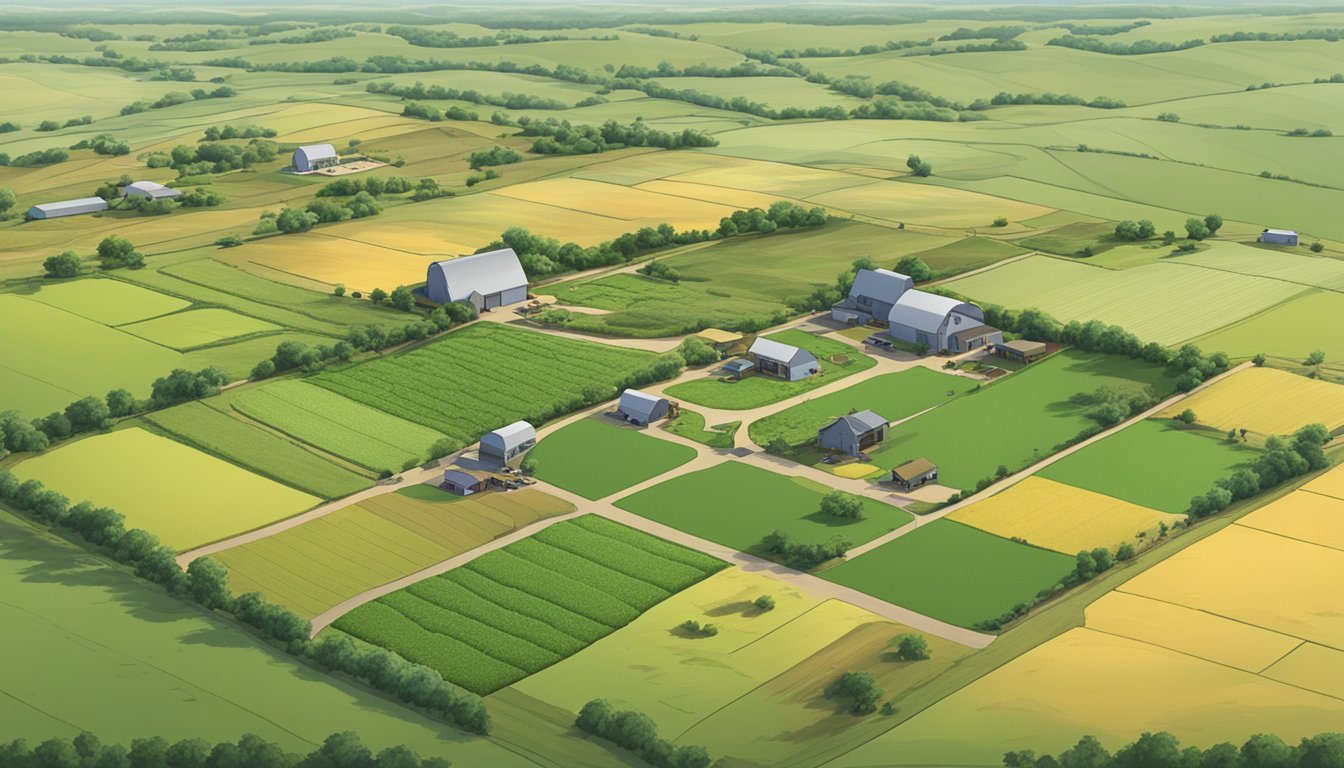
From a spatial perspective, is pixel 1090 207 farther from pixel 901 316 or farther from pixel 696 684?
pixel 696 684

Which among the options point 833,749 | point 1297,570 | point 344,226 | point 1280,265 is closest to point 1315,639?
point 1297,570

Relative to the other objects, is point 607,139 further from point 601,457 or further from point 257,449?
point 257,449

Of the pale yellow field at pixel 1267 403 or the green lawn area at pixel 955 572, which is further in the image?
the pale yellow field at pixel 1267 403

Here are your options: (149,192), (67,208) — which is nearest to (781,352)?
(149,192)

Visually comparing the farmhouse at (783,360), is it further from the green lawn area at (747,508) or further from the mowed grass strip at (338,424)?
the mowed grass strip at (338,424)

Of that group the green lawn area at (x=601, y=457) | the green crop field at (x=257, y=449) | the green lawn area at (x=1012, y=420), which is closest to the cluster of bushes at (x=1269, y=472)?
the green lawn area at (x=1012, y=420)
